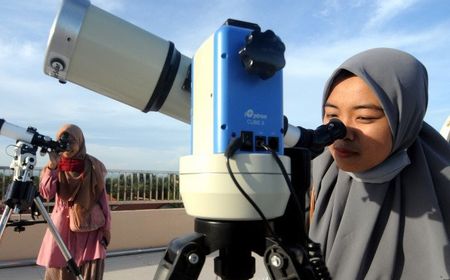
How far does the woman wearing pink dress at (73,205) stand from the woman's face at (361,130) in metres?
1.97

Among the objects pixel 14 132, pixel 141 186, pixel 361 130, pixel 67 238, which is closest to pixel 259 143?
pixel 361 130

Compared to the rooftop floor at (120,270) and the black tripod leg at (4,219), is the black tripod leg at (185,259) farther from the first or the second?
the rooftop floor at (120,270)

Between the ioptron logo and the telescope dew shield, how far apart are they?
0.91 ft

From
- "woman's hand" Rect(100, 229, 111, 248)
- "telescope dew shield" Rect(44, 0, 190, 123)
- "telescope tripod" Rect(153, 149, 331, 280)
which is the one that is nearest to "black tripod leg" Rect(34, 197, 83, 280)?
"woman's hand" Rect(100, 229, 111, 248)

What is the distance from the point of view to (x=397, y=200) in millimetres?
854

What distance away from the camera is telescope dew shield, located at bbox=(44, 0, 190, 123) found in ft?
2.52

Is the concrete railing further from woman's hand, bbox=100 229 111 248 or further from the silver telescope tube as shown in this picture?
the silver telescope tube

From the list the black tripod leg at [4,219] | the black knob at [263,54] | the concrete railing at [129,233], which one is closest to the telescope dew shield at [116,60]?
the black knob at [263,54]

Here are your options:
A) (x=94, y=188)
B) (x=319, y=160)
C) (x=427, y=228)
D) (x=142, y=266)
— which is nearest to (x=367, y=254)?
(x=427, y=228)

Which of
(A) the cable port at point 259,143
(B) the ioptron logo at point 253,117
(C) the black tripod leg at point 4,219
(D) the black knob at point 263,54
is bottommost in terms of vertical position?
(C) the black tripod leg at point 4,219

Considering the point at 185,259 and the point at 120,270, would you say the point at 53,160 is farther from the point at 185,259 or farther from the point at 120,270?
the point at 185,259

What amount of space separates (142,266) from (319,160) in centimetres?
304

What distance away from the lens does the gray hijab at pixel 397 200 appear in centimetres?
79

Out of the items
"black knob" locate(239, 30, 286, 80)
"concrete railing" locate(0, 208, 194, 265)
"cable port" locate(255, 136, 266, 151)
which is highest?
"black knob" locate(239, 30, 286, 80)
